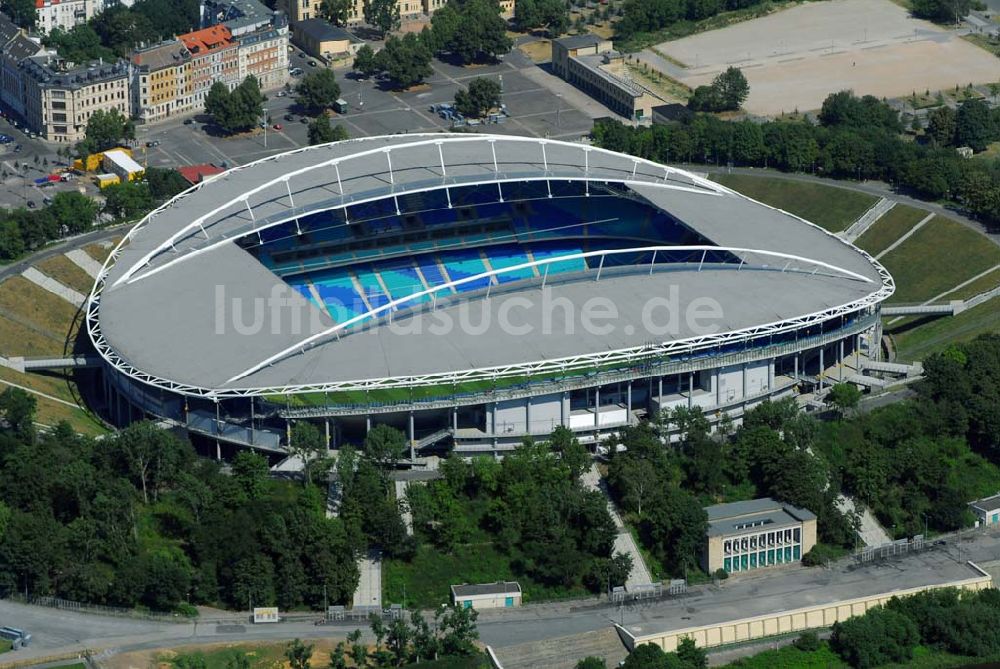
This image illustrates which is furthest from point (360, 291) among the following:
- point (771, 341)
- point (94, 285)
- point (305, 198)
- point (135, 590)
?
point (135, 590)

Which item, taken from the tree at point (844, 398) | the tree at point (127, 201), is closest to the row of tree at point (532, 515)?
the tree at point (844, 398)

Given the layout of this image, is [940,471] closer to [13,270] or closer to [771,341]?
[771,341]

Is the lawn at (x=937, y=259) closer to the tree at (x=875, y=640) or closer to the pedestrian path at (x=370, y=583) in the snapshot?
the tree at (x=875, y=640)

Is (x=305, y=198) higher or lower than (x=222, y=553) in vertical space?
higher

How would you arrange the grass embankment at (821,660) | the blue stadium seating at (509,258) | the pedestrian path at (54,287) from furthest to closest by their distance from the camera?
the blue stadium seating at (509,258)
the pedestrian path at (54,287)
the grass embankment at (821,660)

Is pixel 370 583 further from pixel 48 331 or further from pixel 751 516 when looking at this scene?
pixel 48 331

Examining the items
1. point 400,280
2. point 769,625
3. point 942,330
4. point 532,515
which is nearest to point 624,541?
point 532,515
